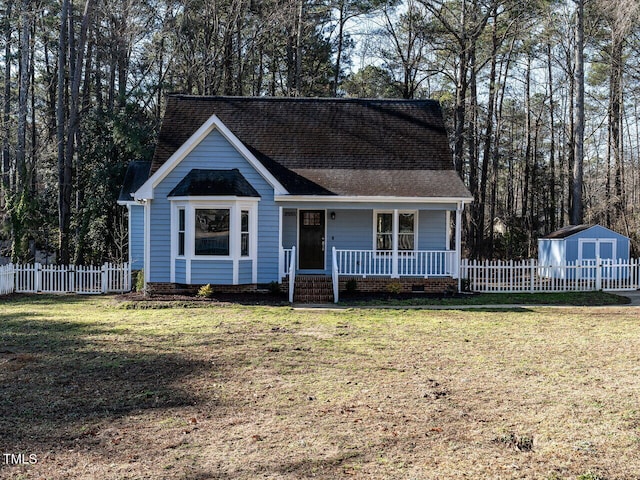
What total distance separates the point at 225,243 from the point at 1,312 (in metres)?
5.66

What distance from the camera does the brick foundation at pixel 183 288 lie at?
1625cm

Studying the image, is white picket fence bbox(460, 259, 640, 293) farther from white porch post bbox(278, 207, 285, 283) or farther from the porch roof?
the porch roof

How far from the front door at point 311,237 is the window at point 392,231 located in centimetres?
178

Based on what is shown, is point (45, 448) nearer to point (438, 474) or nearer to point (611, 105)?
point (438, 474)

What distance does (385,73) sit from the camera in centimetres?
3262

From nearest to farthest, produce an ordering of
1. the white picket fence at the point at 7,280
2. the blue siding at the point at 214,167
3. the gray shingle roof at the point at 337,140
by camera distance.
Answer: the blue siding at the point at 214,167 < the white picket fence at the point at 7,280 < the gray shingle roof at the point at 337,140

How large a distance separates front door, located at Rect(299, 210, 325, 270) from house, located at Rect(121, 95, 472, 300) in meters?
0.03

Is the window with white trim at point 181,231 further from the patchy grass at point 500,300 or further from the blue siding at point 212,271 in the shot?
the patchy grass at point 500,300

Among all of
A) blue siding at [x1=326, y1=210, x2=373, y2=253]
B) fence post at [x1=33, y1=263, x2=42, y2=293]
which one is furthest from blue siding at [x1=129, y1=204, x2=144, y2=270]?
blue siding at [x1=326, y1=210, x2=373, y2=253]

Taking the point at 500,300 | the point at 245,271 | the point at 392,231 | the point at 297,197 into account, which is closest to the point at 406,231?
the point at 392,231

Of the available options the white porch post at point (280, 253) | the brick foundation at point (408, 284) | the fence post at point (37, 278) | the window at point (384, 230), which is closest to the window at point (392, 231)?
the window at point (384, 230)

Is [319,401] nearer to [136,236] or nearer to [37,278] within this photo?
[37,278]

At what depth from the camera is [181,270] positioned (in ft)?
53.3

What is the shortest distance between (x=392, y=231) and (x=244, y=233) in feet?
16.2
